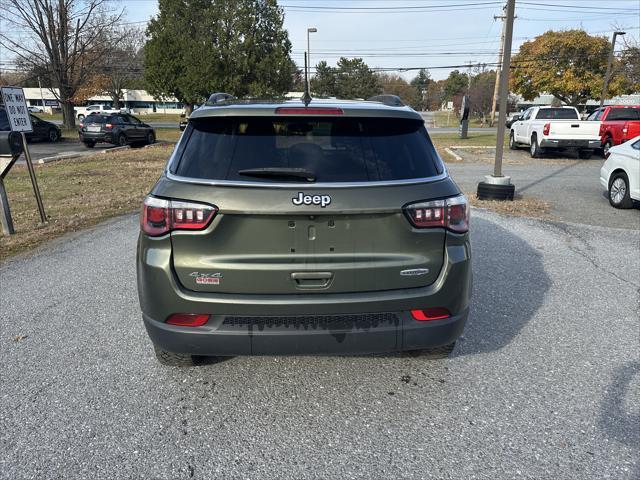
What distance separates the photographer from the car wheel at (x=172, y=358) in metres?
3.08

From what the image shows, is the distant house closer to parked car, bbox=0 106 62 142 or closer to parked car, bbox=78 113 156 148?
parked car, bbox=0 106 62 142

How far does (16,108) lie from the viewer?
7391mm

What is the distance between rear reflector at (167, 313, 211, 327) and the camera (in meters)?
2.60

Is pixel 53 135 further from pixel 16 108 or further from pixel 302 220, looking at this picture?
pixel 302 220

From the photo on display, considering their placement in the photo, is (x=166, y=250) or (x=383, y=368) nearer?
(x=166, y=250)

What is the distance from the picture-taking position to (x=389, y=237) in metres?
2.59

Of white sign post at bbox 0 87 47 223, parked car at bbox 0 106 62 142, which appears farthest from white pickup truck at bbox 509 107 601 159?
parked car at bbox 0 106 62 142

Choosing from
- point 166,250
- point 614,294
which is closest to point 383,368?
point 166,250

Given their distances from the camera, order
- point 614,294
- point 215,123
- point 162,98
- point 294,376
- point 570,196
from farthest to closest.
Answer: point 162,98 < point 570,196 < point 614,294 < point 294,376 < point 215,123

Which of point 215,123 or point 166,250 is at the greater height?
point 215,123

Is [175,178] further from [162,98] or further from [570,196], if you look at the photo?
[162,98]

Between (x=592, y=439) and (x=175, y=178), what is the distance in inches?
108

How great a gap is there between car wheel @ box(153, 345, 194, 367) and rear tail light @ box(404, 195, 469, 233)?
5.69 ft

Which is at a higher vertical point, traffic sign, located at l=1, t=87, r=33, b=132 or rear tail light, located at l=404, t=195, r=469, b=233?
traffic sign, located at l=1, t=87, r=33, b=132
